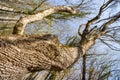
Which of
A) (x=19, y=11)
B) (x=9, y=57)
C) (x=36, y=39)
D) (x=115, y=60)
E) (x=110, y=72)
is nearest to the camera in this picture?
(x=9, y=57)

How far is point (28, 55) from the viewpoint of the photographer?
2852mm

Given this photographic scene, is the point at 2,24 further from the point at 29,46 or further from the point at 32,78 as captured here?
the point at 29,46

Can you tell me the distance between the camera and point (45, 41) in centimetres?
300

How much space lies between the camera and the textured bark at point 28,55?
270 cm

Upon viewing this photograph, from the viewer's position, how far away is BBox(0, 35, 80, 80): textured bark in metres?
2.70

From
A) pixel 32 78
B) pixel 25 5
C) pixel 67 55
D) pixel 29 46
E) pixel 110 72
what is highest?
pixel 25 5

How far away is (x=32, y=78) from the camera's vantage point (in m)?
12.1

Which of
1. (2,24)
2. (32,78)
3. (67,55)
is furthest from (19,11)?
(32,78)

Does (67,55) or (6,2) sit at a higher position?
(6,2)

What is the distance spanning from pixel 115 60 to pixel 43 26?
164 inches


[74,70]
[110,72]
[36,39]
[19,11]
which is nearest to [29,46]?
[36,39]

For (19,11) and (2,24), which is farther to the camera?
(2,24)

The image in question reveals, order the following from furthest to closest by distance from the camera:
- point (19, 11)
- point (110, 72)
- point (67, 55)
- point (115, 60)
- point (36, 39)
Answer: point (115, 60), point (110, 72), point (19, 11), point (67, 55), point (36, 39)

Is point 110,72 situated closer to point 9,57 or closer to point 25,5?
point 25,5
